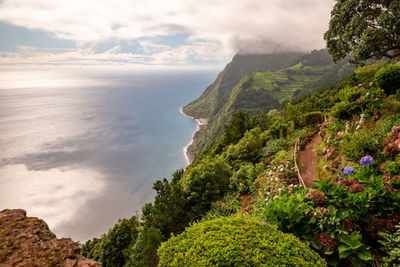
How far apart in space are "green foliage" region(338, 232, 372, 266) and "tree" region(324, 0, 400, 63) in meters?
15.6

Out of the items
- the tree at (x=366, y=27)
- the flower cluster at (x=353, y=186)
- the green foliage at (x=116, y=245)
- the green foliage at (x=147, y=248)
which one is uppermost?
the tree at (x=366, y=27)

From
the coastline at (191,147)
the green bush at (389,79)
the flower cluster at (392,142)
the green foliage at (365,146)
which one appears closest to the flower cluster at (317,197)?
the green foliage at (365,146)

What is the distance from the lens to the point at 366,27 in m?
14.3

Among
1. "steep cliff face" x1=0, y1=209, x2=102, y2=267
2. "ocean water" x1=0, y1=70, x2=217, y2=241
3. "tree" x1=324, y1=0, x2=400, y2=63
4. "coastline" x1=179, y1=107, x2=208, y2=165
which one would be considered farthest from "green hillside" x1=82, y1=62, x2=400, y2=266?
"coastline" x1=179, y1=107, x2=208, y2=165

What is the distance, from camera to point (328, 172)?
26.1 ft

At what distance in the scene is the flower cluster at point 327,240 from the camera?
13.9ft

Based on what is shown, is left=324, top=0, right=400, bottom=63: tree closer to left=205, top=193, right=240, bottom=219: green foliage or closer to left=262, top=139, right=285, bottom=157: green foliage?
left=262, top=139, right=285, bottom=157: green foliage

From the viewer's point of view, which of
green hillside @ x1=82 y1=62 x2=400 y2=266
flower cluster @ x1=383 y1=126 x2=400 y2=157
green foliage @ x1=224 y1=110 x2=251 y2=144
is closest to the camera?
green hillside @ x1=82 y1=62 x2=400 y2=266

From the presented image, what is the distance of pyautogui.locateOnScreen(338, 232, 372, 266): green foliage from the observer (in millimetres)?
3872

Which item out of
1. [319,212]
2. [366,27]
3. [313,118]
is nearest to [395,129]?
[319,212]

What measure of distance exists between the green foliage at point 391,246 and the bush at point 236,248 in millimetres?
1500

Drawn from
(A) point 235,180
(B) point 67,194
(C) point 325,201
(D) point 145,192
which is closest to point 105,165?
(B) point 67,194

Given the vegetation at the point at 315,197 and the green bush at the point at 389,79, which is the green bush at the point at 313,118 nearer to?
the vegetation at the point at 315,197

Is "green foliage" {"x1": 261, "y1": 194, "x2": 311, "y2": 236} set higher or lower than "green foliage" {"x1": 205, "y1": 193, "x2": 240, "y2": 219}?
higher
